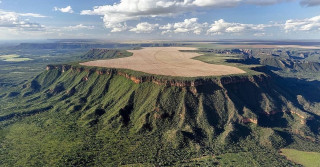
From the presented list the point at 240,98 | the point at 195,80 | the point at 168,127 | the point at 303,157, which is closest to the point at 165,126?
the point at 168,127

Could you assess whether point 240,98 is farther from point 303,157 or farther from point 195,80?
point 303,157

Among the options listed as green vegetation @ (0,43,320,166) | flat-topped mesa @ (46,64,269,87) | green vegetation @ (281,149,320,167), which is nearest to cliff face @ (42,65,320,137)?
flat-topped mesa @ (46,64,269,87)

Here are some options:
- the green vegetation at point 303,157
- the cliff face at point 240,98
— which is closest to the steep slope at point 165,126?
the cliff face at point 240,98

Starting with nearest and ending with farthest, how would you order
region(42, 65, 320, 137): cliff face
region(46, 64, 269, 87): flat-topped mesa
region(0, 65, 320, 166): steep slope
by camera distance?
region(0, 65, 320, 166): steep slope → region(42, 65, 320, 137): cliff face → region(46, 64, 269, 87): flat-topped mesa

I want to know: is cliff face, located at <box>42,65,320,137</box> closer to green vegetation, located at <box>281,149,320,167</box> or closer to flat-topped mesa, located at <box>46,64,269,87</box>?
flat-topped mesa, located at <box>46,64,269,87</box>

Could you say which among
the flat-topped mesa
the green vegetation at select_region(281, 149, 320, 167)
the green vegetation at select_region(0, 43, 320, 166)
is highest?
the flat-topped mesa

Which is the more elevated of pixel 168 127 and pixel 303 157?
pixel 168 127

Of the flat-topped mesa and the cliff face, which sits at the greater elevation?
the flat-topped mesa
